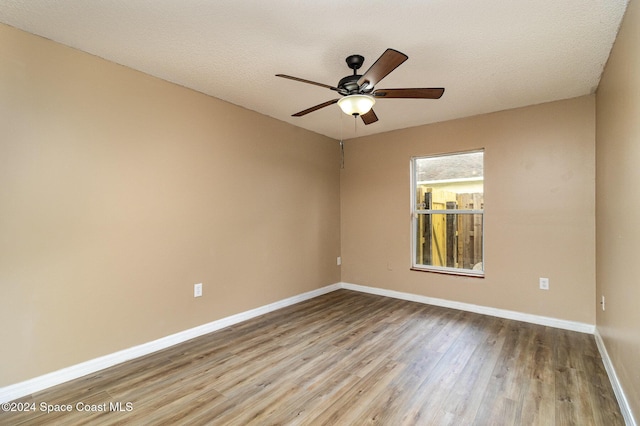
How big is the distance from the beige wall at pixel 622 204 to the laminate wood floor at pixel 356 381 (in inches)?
14.6

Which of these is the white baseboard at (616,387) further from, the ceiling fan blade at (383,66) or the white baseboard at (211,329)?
the ceiling fan blade at (383,66)

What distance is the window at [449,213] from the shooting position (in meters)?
3.81

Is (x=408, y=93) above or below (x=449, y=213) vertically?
above

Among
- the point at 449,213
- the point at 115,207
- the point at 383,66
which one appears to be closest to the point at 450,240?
the point at 449,213

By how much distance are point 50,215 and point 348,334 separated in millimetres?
2674

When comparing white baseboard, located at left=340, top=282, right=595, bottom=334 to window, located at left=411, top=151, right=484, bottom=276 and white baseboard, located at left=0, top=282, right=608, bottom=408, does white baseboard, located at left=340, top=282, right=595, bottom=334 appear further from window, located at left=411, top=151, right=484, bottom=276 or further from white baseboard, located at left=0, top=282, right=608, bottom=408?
window, located at left=411, top=151, right=484, bottom=276

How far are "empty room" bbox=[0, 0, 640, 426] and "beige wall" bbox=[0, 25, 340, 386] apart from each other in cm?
1

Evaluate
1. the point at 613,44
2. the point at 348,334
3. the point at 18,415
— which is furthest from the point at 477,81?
the point at 18,415

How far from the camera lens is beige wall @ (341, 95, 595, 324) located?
3117 mm

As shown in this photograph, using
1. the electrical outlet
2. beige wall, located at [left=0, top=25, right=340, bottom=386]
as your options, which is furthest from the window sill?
beige wall, located at [left=0, top=25, right=340, bottom=386]

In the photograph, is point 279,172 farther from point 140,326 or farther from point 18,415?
point 18,415

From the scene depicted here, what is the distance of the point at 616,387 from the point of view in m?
2.02

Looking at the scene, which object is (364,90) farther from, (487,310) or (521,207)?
(487,310)

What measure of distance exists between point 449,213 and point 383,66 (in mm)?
2717
